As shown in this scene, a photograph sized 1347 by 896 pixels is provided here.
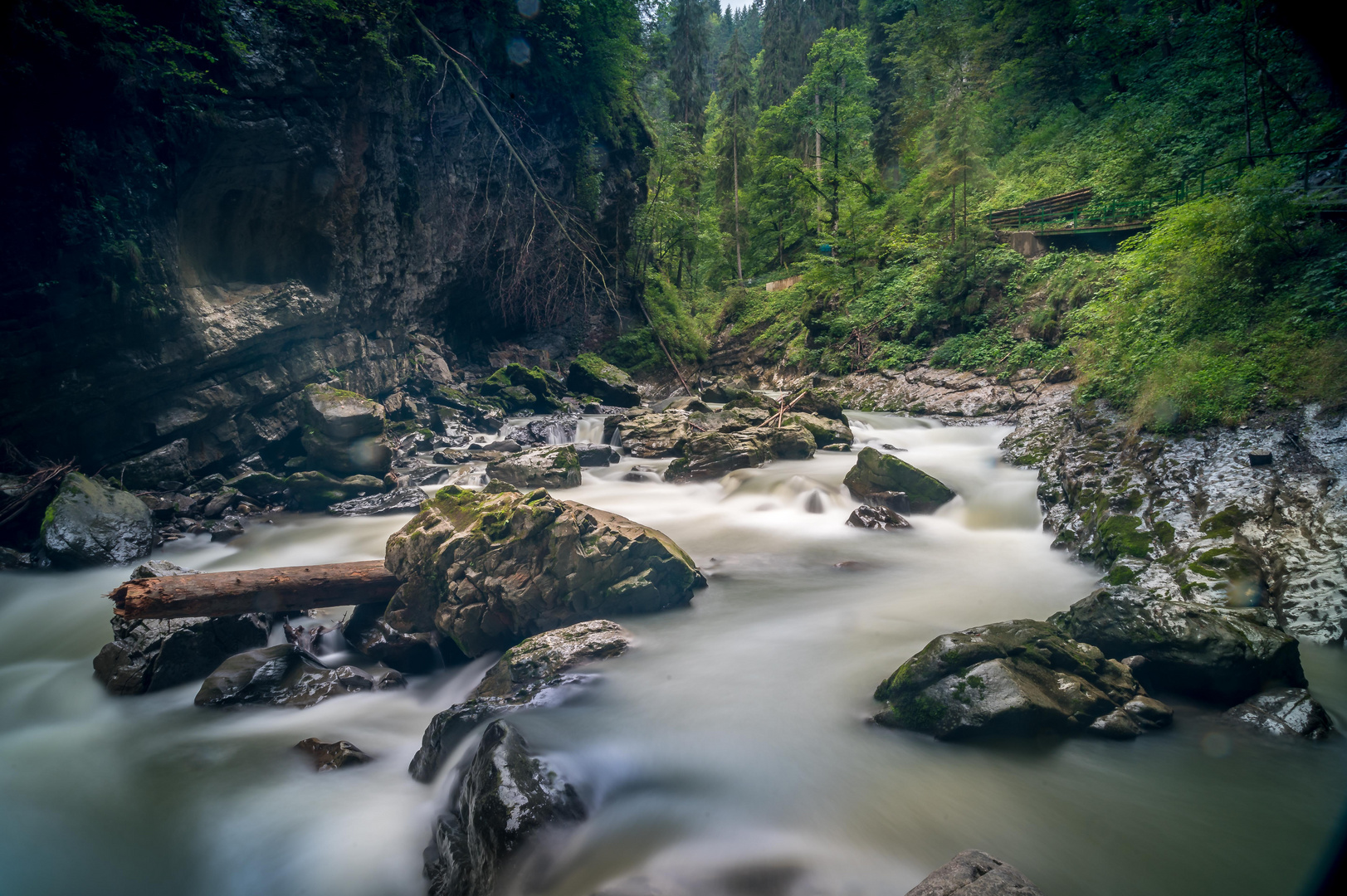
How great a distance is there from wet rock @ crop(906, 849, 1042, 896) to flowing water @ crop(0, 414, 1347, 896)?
15.5 inches

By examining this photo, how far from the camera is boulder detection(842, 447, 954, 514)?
8.43 meters

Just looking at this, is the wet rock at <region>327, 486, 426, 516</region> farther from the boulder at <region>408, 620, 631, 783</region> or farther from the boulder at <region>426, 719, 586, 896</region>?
the boulder at <region>426, 719, 586, 896</region>

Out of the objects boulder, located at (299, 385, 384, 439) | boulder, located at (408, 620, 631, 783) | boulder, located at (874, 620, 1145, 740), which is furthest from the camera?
boulder, located at (299, 385, 384, 439)

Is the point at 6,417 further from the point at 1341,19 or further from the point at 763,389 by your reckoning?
the point at 763,389

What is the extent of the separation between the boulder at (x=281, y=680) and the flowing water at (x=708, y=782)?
121 mm

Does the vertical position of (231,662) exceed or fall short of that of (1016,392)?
it falls short

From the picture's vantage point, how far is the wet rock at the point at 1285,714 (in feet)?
10.5

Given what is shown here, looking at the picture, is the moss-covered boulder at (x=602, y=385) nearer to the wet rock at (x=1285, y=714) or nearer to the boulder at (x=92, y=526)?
the boulder at (x=92, y=526)

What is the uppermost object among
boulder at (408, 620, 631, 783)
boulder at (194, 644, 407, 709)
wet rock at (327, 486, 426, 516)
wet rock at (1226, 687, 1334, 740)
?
wet rock at (1226, 687, 1334, 740)

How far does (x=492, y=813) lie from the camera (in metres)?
2.83

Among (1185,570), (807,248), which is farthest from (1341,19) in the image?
(807,248)

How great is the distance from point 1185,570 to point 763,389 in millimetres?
19769

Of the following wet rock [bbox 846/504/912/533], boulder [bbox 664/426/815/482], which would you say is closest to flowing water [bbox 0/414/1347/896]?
wet rock [bbox 846/504/912/533]

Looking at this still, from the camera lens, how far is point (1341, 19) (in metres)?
2.80
